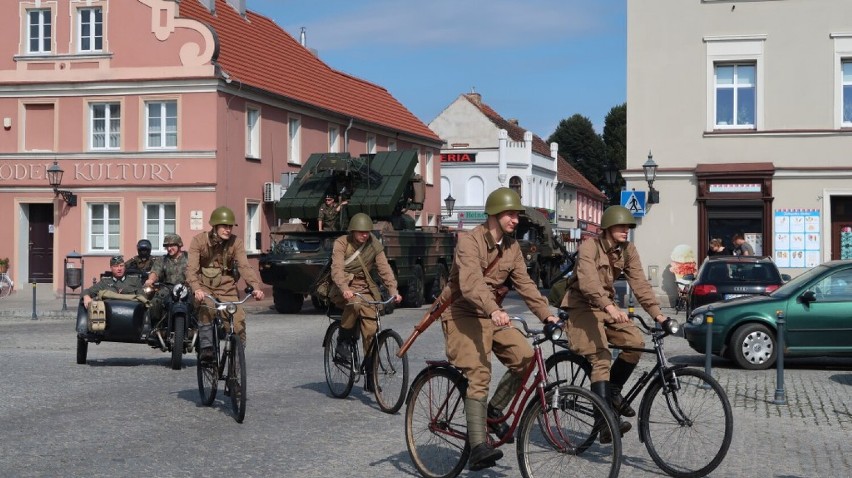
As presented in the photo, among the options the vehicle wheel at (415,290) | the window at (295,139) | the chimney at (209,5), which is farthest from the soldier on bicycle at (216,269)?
the chimney at (209,5)

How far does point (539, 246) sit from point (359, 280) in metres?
28.2

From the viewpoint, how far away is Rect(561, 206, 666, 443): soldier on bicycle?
8109 mm

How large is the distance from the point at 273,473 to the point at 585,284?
2443mm

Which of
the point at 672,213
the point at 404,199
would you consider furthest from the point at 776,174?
the point at 404,199

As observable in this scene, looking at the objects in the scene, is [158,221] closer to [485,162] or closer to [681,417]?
[681,417]

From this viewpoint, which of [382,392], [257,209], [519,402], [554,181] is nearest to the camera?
[519,402]

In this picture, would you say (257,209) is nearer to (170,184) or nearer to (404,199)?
(170,184)

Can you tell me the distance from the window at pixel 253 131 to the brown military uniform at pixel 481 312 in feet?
92.7

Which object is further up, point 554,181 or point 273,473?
point 554,181

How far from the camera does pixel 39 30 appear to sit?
113 feet

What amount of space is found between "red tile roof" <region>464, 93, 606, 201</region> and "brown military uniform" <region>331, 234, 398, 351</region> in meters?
64.1

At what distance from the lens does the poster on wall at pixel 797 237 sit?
28.5 meters

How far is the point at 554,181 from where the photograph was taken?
3260 inches

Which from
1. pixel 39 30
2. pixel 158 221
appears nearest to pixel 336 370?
pixel 158 221
